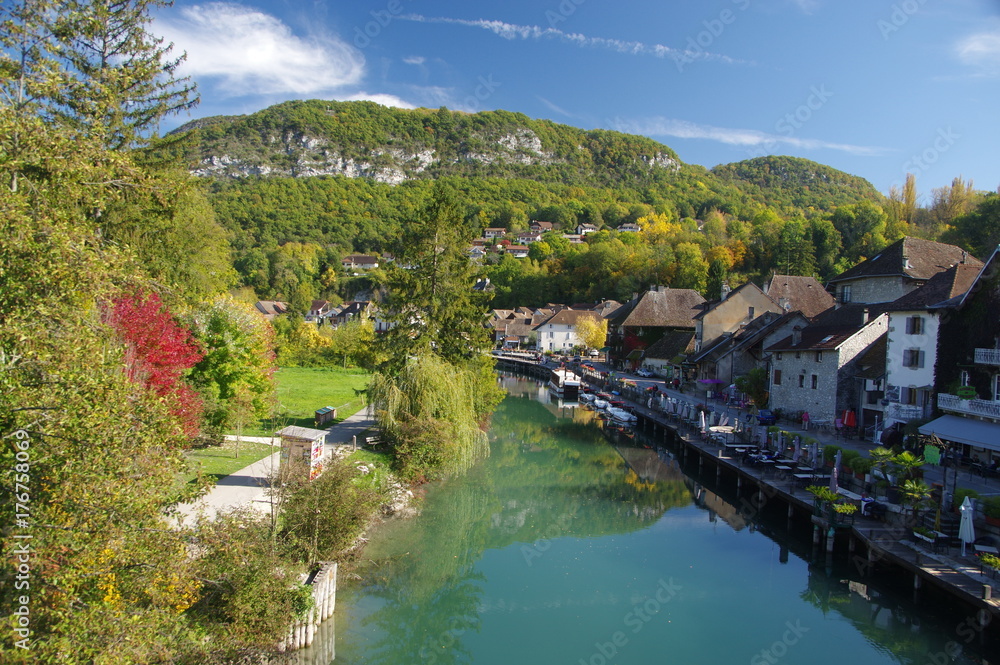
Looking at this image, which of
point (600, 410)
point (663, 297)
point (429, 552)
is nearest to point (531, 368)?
point (663, 297)

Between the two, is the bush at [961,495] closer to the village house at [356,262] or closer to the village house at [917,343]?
the village house at [917,343]

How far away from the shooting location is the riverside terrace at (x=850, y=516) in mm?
13344

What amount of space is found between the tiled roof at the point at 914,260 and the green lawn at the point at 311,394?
95.7 feet

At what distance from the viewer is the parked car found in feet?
104

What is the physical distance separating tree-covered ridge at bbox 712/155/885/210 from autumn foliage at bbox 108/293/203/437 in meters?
134

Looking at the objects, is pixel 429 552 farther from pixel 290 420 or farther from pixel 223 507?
pixel 290 420

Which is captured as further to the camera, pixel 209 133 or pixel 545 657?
pixel 209 133

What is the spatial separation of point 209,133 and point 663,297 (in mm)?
127772

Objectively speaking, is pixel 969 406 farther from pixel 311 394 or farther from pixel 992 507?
pixel 311 394

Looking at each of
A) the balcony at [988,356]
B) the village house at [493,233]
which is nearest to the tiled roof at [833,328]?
the balcony at [988,356]

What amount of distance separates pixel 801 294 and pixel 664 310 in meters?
13.7

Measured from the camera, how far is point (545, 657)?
39.8 feet

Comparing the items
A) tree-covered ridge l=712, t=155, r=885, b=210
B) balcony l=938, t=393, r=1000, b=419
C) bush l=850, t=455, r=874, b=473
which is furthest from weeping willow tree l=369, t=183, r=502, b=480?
tree-covered ridge l=712, t=155, r=885, b=210

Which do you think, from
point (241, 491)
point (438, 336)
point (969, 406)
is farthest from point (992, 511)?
point (438, 336)
